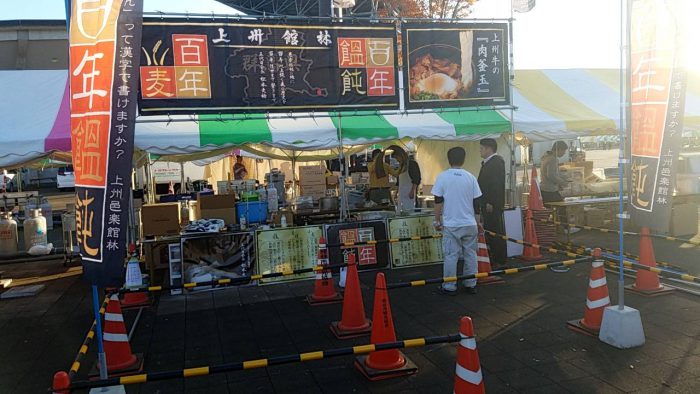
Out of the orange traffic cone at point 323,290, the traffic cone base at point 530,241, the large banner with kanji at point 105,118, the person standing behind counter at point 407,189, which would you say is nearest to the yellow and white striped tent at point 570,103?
the traffic cone base at point 530,241

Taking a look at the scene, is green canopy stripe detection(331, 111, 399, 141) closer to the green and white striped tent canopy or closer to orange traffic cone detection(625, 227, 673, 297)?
the green and white striped tent canopy

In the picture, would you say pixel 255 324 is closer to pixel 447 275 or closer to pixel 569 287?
pixel 447 275

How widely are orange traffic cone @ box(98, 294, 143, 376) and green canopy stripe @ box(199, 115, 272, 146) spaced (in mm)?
3670

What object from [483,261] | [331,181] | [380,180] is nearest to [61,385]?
[483,261]

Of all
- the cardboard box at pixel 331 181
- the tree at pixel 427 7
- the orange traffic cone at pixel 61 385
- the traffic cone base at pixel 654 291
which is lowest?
the traffic cone base at pixel 654 291

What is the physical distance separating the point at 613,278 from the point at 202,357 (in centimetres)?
576

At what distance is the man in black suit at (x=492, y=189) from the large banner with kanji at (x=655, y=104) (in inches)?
117

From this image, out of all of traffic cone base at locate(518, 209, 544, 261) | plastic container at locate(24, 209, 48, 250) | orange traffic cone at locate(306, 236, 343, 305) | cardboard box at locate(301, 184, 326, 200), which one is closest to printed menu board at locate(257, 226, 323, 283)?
orange traffic cone at locate(306, 236, 343, 305)

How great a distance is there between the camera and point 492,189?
7.46 metres

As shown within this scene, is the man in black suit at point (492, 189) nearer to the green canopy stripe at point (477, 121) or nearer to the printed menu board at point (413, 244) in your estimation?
the printed menu board at point (413, 244)

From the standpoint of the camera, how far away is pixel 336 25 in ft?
26.4

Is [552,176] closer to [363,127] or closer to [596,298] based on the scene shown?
[363,127]

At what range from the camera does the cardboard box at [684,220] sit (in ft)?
33.9

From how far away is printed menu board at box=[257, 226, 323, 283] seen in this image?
26.0 feet
